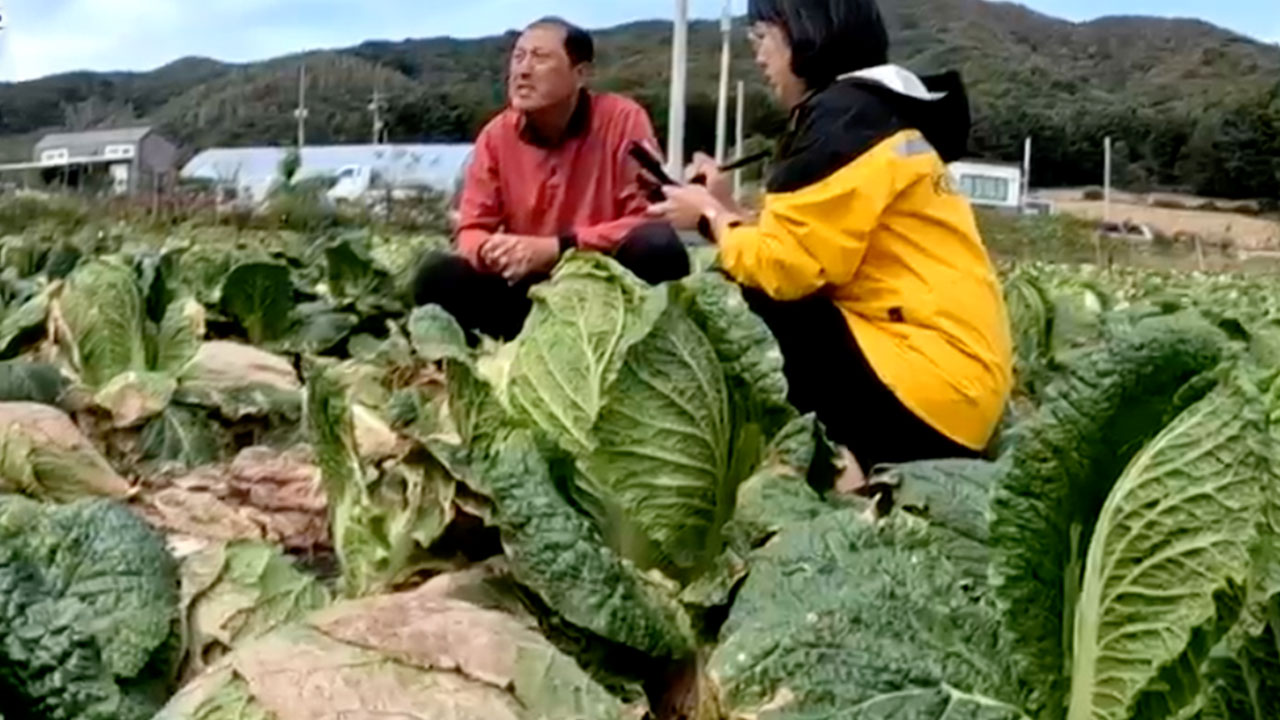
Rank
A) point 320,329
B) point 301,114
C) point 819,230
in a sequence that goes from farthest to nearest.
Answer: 1. point 301,114
2. point 320,329
3. point 819,230

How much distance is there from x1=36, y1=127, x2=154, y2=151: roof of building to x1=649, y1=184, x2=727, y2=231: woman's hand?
4160 centimetres

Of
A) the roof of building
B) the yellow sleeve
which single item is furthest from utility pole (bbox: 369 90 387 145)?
the yellow sleeve

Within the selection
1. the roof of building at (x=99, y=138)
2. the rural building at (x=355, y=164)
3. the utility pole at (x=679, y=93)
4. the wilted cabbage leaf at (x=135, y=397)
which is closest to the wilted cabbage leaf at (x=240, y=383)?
the wilted cabbage leaf at (x=135, y=397)

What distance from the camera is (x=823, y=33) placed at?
326cm

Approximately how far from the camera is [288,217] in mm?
17391

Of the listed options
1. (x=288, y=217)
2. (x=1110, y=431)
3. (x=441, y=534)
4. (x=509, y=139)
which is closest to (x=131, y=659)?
(x=441, y=534)

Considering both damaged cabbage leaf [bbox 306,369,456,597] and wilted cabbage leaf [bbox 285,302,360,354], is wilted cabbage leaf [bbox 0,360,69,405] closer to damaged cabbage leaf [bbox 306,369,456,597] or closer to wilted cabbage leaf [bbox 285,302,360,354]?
damaged cabbage leaf [bbox 306,369,456,597]

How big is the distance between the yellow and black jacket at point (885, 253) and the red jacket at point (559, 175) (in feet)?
4.90

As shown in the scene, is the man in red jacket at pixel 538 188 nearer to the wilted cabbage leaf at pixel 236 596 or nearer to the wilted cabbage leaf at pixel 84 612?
the wilted cabbage leaf at pixel 236 596

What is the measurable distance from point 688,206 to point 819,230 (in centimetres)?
43

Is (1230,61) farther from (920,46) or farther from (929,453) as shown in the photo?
(929,453)

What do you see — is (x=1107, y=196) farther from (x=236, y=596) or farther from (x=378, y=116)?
(x=236, y=596)

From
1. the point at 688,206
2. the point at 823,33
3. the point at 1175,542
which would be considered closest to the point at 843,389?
the point at 688,206

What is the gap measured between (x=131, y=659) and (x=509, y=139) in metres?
2.80
